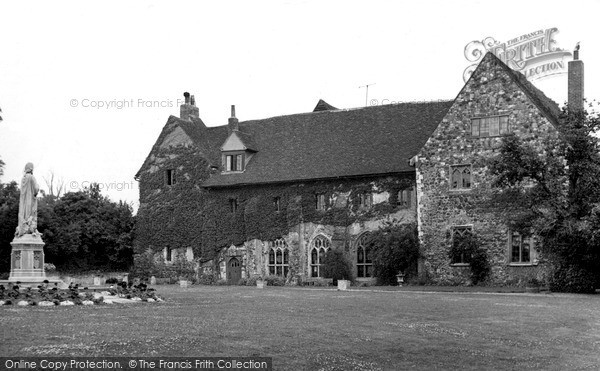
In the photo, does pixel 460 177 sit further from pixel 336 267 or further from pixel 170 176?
pixel 170 176

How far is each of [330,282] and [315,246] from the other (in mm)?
3667

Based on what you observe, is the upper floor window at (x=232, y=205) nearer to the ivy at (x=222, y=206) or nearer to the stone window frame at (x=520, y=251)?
the ivy at (x=222, y=206)

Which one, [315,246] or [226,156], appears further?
[226,156]

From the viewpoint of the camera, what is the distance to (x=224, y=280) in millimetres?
55250

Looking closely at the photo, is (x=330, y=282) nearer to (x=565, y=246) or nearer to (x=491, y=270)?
(x=491, y=270)

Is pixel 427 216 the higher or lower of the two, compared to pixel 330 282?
higher

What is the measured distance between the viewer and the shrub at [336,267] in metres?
49.9

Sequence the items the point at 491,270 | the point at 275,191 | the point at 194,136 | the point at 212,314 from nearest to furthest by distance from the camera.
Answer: the point at 212,314
the point at 491,270
the point at 275,191
the point at 194,136

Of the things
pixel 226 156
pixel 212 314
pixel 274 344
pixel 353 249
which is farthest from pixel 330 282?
pixel 274 344

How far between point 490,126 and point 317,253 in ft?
43.3

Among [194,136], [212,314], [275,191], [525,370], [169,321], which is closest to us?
[525,370]

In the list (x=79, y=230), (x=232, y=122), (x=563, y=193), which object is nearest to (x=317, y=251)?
(x=232, y=122)

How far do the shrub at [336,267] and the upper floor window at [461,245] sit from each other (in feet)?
21.4

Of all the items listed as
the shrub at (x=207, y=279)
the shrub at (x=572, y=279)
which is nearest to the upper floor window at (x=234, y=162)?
the shrub at (x=207, y=279)
